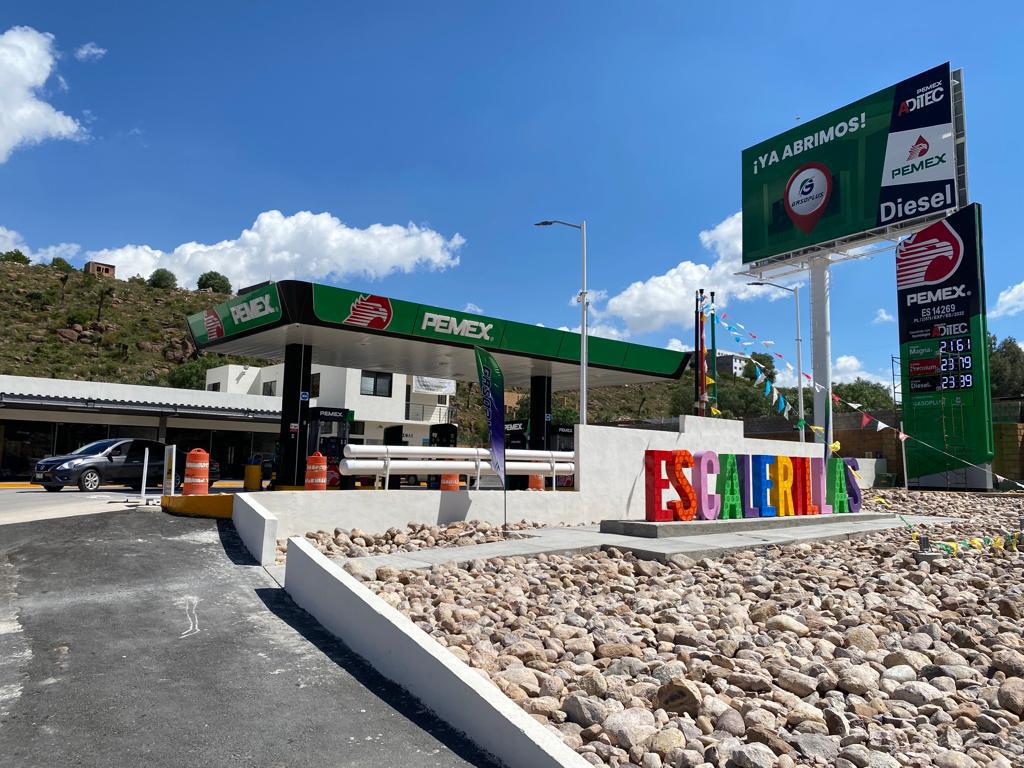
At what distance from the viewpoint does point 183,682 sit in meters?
5.09

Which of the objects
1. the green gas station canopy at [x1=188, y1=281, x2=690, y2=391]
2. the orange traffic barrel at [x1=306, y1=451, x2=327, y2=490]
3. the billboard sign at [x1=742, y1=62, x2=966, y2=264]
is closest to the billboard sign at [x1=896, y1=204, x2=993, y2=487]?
the billboard sign at [x1=742, y1=62, x2=966, y2=264]

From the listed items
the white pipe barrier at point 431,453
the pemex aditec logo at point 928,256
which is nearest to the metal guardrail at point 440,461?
the white pipe barrier at point 431,453

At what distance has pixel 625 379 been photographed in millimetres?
24219

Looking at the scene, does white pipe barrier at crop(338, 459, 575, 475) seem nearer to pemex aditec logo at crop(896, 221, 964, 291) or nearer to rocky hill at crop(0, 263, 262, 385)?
pemex aditec logo at crop(896, 221, 964, 291)

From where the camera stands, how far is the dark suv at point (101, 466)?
2006 cm

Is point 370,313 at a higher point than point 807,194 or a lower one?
lower

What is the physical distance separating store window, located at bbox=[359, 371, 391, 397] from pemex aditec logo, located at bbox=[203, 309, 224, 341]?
84.0 feet

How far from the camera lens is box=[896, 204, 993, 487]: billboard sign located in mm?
29688

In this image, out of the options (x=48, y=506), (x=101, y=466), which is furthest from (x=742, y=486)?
(x=101, y=466)

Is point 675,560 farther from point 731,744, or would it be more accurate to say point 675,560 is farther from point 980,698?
point 731,744

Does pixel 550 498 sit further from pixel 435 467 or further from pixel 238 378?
pixel 238 378

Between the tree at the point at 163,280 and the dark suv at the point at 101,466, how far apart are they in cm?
6243

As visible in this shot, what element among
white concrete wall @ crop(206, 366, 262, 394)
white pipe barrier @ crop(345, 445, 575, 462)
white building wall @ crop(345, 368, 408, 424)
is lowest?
white pipe barrier @ crop(345, 445, 575, 462)

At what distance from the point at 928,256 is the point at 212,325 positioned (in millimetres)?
28471
